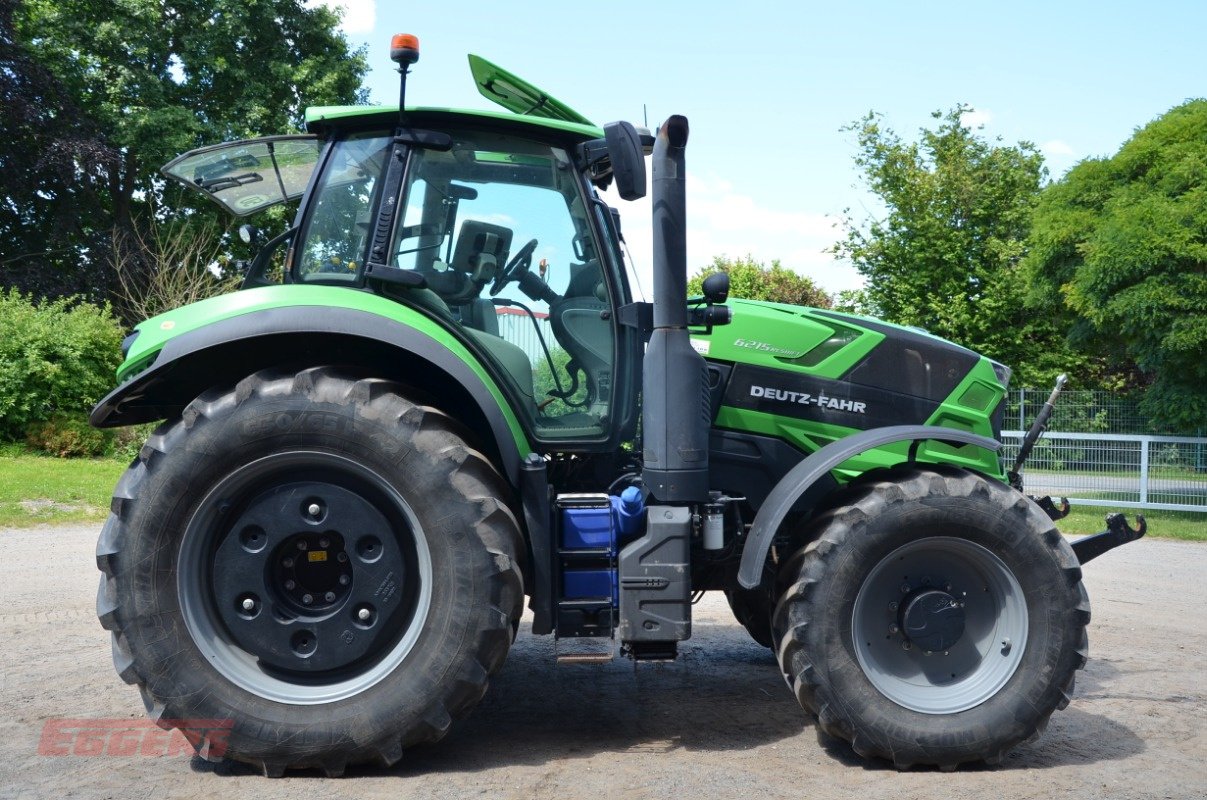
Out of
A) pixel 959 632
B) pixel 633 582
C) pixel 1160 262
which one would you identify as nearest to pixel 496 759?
pixel 633 582

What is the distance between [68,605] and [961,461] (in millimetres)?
5884

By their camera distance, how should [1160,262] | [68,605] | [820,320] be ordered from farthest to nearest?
1. [1160,262]
2. [68,605]
3. [820,320]

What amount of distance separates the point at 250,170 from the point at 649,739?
3235 millimetres

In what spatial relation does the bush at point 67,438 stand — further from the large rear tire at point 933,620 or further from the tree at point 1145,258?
the tree at point 1145,258

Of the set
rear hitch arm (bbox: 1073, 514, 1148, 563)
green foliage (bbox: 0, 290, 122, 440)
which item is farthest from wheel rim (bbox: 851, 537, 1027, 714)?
green foliage (bbox: 0, 290, 122, 440)

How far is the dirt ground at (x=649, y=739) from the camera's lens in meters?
3.65

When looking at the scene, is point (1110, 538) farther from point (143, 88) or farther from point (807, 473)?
point (143, 88)

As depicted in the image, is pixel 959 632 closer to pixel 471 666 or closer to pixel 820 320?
pixel 820 320

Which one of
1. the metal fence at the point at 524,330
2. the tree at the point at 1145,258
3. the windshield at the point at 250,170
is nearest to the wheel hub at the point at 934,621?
the metal fence at the point at 524,330

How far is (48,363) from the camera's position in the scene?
53.7ft

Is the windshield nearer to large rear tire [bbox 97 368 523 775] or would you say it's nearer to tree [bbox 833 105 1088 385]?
large rear tire [bbox 97 368 523 775]

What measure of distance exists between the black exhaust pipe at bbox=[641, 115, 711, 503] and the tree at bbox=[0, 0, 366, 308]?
828 inches

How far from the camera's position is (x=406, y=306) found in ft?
13.5

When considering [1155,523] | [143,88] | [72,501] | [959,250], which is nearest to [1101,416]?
[1155,523]
